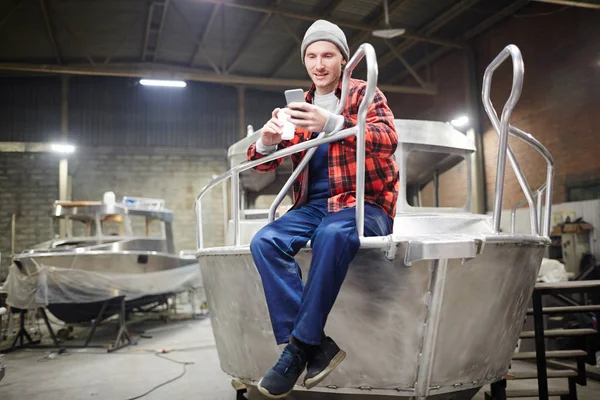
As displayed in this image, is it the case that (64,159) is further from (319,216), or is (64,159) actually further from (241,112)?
(319,216)

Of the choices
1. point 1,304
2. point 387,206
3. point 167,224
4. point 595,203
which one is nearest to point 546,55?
point 595,203

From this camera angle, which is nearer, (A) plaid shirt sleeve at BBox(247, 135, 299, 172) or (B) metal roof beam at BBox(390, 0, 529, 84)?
(A) plaid shirt sleeve at BBox(247, 135, 299, 172)

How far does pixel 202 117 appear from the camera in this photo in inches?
584

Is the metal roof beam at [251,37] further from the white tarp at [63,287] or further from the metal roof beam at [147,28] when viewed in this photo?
the white tarp at [63,287]

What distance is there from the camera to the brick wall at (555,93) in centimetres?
848

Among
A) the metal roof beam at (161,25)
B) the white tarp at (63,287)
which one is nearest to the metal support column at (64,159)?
the metal roof beam at (161,25)

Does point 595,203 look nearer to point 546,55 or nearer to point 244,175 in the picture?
point 546,55

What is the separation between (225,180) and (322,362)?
4.87 metres

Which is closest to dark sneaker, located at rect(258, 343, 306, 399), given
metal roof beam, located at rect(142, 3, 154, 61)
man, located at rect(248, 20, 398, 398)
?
man, located at rect(248, 20, 398, 398)

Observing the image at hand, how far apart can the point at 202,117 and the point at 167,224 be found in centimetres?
569

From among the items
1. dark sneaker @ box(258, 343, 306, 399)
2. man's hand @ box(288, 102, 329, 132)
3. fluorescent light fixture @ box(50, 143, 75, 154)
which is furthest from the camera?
fluorescent light fixture @ box(50, 143, 75, 154)

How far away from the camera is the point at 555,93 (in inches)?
359

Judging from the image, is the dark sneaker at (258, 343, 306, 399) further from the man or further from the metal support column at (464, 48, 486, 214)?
the metal support column at (464, 48, 486, 214)

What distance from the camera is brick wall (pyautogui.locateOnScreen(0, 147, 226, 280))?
43.8 feet
